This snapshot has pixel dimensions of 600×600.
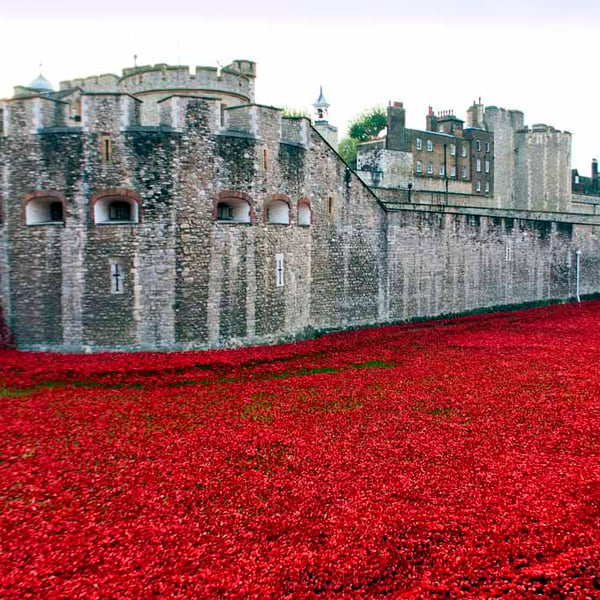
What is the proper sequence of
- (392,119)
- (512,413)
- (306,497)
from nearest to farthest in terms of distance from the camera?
(306,497) < (512,413) < (392,119)

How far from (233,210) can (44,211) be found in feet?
18.2

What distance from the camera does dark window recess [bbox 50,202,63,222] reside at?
17219mm

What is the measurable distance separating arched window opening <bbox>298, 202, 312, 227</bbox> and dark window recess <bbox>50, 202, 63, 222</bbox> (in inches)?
295

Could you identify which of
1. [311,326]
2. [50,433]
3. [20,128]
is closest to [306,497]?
[50,433]

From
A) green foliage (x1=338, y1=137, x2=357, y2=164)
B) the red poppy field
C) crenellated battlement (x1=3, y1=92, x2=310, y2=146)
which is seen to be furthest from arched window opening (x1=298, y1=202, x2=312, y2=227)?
green foliage (x1=338, y1=137, x2=357, y2=164)

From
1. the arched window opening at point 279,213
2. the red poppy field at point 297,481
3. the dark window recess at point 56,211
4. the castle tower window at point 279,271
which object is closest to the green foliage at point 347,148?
the arched window opening at point 279,213

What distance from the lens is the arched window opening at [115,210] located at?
53.5 ft

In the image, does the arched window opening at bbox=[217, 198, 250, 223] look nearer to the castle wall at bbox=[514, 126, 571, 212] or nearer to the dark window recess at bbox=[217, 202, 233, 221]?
the dark window recess at bbox=[217, 202, 233, 221]

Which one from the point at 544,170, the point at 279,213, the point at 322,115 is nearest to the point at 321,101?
the point at 322,115

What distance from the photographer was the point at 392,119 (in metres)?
44.8

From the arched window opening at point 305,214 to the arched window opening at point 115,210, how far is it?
553 centimetres

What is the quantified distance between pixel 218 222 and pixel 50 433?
28.3 feet

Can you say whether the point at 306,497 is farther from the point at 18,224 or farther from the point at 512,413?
the point at 18,224

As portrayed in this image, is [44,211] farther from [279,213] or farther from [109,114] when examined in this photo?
[279,213]
